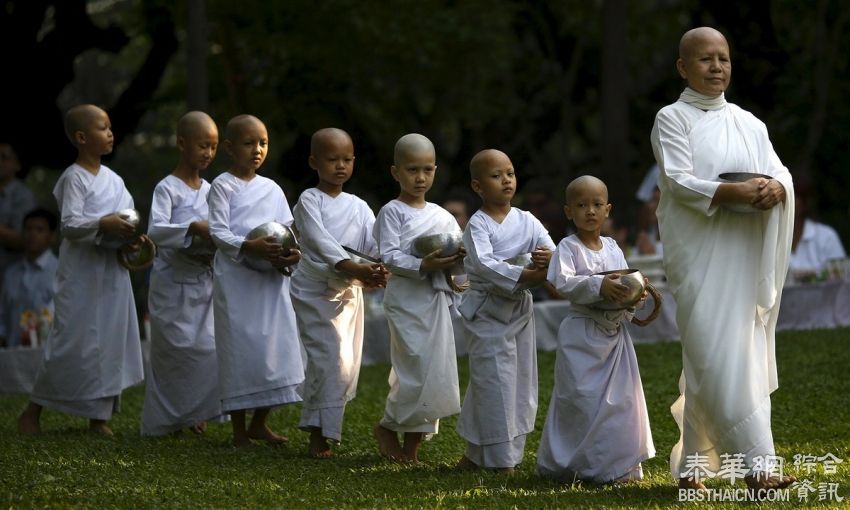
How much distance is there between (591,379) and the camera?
7.68 meters

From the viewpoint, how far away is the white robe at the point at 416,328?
8555 mm

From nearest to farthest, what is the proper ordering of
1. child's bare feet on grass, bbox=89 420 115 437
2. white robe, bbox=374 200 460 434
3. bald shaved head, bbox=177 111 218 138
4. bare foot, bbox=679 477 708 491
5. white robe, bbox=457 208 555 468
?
bare foot, bbox=679 477 708 491, white robe, bbox=457 208 555 468, white robe, bbox=374 200 460 434, bald shaved head, bbox=177 111 218 138, child's bare feet on grass, bbox=89 420 115 437

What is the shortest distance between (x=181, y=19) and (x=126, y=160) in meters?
15.8

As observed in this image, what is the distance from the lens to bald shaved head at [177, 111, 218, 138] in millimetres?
9961

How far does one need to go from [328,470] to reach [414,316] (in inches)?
38.7

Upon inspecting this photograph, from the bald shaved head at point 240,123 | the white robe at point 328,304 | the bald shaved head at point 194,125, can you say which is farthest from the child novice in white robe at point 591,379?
the bald shaved head at point 194,125

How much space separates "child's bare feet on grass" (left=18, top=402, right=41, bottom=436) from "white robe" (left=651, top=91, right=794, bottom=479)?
481cm

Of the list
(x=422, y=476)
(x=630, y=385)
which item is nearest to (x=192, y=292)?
(x=422, y=476)

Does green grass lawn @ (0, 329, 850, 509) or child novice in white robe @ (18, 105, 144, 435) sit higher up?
child novice in white robe @ (18, 105, 144, 435)

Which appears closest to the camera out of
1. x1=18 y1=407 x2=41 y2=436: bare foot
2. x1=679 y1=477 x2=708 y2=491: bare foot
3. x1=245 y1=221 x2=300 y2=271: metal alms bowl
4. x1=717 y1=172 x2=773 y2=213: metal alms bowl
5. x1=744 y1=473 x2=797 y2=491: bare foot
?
Result: x1=744 y1=473 x2=797 y2=491: bare foot

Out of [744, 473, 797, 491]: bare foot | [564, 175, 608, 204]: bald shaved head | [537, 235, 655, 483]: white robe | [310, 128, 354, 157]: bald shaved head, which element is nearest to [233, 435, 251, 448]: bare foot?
[310, 128, 354, 157]: bald shaved head

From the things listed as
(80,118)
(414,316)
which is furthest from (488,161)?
(80,118)

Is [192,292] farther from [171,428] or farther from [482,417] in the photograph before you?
[482,417]

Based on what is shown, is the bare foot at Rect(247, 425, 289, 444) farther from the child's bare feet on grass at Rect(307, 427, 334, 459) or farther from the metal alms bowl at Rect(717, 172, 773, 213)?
the metal alms bowl at Rect(717, 172, 773, 213)
